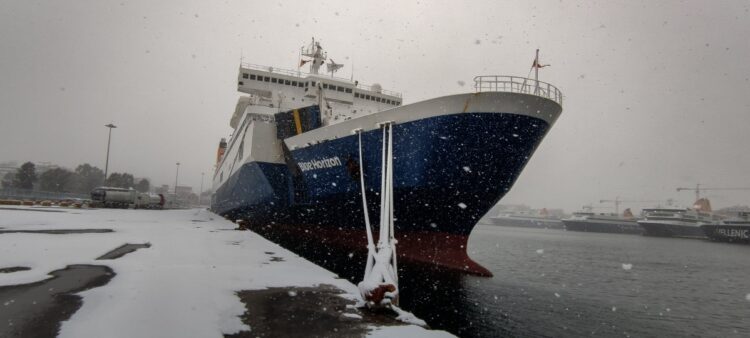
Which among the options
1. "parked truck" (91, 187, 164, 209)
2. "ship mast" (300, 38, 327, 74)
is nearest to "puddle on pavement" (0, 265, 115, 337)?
"ship mast" (300, 38, 327, 74)

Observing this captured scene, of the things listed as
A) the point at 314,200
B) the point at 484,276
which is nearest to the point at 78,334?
the point at 314,200

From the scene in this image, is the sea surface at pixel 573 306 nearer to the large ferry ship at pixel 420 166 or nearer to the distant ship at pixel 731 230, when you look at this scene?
the large ferry ship at pixel 420 166

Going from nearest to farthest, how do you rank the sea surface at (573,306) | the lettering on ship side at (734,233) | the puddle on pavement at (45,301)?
the puddle on pavement at (45,301)
the sea surface at (573,306)
the lettering on ship side at (734,233)

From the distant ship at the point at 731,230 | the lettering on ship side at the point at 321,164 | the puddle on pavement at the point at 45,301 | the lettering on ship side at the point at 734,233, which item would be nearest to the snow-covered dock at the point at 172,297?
the puddle on pavement at the point at 45,301

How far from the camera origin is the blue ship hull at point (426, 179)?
1023 centimetres

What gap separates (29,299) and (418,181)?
8.14 meters

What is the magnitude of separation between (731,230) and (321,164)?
7181 centimetres

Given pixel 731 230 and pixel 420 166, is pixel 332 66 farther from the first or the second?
pixel 731 230

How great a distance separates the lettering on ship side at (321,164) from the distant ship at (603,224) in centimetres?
8935

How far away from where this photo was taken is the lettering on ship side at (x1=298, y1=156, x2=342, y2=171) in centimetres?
1230

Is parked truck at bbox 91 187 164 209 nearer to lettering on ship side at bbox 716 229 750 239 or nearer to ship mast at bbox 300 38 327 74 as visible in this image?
ship mast at bbox 300 38 327 74

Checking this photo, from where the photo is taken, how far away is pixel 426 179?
10.4 m

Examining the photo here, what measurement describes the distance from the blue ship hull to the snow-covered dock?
14.2 ft

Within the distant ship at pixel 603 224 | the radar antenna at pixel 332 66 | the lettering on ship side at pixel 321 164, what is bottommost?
the distant ship at pixel 603 224
